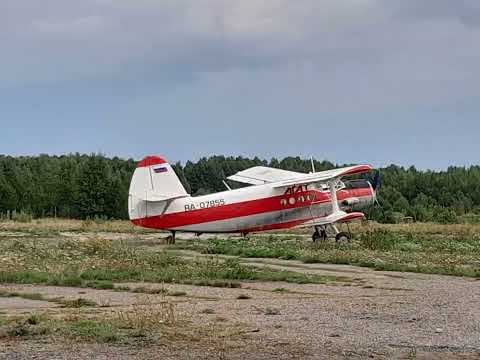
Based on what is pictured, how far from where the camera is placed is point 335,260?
22828 mm

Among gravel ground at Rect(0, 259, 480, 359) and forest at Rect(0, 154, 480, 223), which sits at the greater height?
forest at Rect(0, 154, 480, 223)

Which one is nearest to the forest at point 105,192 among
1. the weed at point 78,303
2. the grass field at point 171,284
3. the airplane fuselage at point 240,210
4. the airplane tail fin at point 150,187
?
the airplane fuselage at point 240,210

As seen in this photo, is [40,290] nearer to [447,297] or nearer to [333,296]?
[333,296]

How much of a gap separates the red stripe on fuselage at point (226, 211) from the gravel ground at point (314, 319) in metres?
14.6

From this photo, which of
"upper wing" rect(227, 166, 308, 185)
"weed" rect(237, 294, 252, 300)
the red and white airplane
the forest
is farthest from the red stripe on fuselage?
the forest

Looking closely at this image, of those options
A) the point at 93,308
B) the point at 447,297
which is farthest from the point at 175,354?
the point at 447,297

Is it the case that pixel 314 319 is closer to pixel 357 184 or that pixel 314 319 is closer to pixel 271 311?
pixel 271 311

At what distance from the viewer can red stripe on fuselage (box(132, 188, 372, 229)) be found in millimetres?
32438

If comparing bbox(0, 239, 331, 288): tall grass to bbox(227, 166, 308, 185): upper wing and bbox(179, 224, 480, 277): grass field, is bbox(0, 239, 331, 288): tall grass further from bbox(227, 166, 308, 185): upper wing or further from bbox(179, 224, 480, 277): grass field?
bbox(227, 166, 308, 185): upper wing

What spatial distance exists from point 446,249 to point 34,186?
68.1 m

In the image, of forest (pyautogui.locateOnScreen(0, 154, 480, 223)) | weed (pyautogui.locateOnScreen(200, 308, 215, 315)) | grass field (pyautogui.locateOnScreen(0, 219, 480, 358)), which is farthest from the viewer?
forest (pyautogui.locateOnScreen(0, 154, 480, 223))

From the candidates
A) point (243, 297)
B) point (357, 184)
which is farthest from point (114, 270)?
point (357, 184)

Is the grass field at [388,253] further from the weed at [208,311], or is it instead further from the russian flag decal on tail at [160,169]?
the weed at [208,311]

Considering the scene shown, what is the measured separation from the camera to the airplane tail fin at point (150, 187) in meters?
32.4
